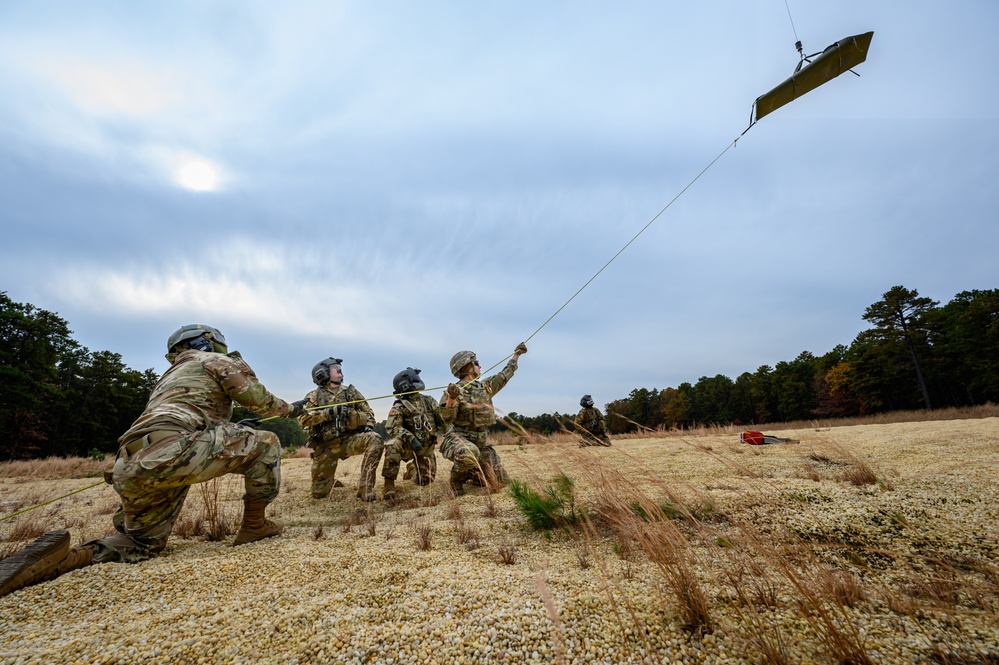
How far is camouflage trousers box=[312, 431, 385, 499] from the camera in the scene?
6.04 meters

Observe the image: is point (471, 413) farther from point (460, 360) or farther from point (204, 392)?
point (204, 392)

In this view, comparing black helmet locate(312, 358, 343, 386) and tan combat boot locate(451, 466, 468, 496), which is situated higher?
black helmet locate(312, 358, 343, 386)

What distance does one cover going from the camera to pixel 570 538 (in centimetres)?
307

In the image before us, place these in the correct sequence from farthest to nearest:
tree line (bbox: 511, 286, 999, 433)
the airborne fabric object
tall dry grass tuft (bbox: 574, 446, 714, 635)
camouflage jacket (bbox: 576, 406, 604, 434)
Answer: tree line (bbox: 511, 286, 999, 433)
camouflage jacket (bbox: 576, 406, 604, 434)
the airborne fabric object
tall dry grass tuft (bbox: 574, 446, 714, 635)

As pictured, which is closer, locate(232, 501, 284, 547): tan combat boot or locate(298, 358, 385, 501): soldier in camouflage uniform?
locate(232, 501, 284, 547): tan combat boot

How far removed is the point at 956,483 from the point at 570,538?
332 cm

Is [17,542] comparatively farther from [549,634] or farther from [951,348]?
[951,348]

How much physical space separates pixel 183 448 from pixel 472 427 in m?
4.11

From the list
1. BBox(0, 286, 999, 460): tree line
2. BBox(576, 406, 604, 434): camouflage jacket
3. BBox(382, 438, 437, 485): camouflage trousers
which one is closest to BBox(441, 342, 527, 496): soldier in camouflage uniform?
BBox(382, 438, 437, 485): camouflage trousers

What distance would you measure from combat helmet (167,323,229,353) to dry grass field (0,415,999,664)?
1.68 m

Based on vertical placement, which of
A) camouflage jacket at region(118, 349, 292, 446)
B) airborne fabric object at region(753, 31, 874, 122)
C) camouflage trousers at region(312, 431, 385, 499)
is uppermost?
airborne fabric object at region(753, 31, 874, 122)

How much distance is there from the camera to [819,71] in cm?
418

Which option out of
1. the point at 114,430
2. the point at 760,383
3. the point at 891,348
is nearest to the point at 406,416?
the point at 114,430

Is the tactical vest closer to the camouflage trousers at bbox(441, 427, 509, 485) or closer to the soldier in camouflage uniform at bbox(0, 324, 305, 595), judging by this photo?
the camouflage trousers at bbox(441, 427, 509, 485)
